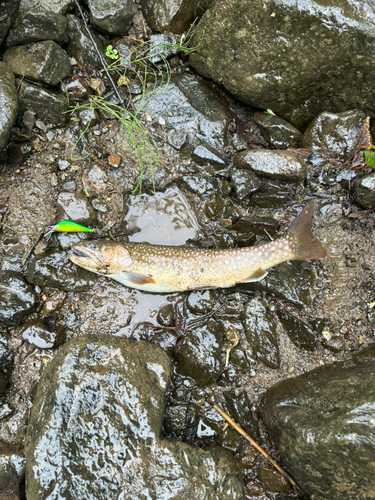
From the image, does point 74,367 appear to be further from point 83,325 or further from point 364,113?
point 364,113

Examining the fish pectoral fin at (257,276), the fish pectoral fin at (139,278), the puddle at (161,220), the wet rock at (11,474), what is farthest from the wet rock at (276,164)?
the wet rock at (11,474)

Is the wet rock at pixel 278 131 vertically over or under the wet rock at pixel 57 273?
over

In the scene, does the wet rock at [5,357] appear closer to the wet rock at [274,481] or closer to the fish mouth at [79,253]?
the fish mouth at [79,253]

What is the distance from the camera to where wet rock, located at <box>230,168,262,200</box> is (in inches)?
159

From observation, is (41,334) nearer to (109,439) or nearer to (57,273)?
(57,273)

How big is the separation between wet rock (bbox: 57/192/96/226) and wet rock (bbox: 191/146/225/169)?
1.49m

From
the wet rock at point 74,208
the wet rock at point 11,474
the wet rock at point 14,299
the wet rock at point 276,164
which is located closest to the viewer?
the wet rock at point 11,474

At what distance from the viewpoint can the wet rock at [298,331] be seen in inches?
155

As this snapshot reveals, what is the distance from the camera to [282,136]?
4180 mm

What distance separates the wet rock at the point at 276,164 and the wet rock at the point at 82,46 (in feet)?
7.44

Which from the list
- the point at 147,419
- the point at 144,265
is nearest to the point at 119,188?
the point at 144,265

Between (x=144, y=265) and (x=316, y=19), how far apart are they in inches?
128

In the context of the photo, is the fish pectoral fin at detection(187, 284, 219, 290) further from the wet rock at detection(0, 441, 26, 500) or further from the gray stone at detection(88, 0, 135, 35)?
the gray stone at detection(88, 0, 135, 35)

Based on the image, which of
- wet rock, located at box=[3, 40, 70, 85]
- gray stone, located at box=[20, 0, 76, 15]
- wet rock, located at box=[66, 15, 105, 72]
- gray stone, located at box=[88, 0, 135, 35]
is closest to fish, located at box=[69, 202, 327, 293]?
wet rock, located at box=[3, 40, 70, 85]
